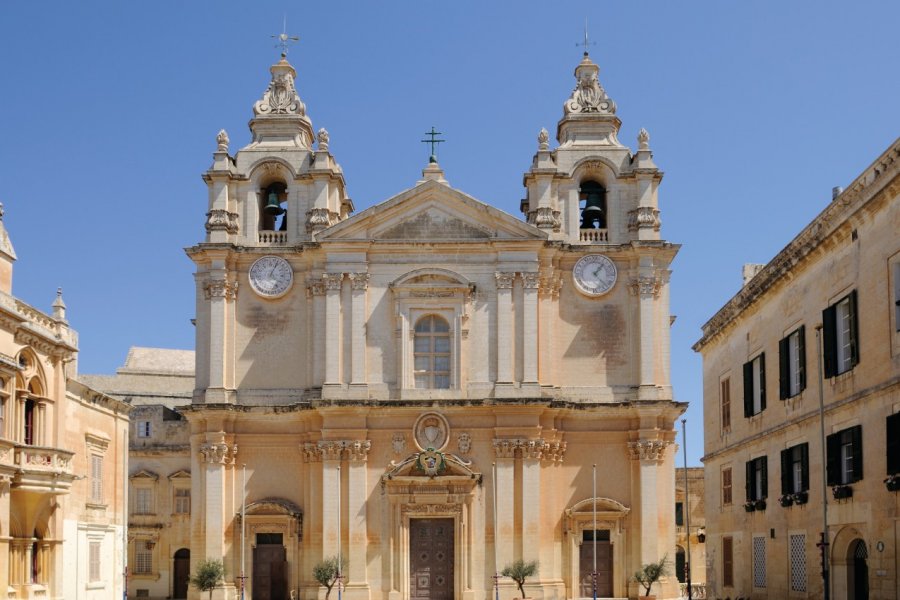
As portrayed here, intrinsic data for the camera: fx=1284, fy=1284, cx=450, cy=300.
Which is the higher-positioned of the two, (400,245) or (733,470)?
(400,245)

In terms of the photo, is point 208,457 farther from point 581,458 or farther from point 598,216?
point 598,216

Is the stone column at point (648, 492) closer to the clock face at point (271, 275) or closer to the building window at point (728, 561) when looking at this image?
the building window at point (728, 561)

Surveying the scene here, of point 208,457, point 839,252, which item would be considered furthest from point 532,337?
point 839,252

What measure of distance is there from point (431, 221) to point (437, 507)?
1018 centimetres

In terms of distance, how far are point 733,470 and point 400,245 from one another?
1393cm

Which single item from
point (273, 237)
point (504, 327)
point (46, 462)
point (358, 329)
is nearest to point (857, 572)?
point (504, 327)

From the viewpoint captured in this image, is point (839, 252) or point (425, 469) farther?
point (425, 469)

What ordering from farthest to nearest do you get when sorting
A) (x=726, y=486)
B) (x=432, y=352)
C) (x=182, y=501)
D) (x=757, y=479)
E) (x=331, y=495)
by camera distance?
(x=182, y=501) < (x=432, y=352) < (x=331, y=495) < (x=726, y=486) < (x=757, y=479)

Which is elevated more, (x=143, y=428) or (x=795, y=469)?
(x=143, y=428)

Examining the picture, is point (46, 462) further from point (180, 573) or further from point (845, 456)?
point (180, 573)

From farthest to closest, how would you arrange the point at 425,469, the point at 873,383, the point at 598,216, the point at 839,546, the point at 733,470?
the point at 598,216, the point at 425,469, the point at 733,470, the point at 839,546, the point at 873,383

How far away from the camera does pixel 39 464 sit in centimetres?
3075

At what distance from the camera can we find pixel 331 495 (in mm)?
44156

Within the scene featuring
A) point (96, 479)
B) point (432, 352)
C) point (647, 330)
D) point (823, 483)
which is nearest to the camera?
point (823, 483)
